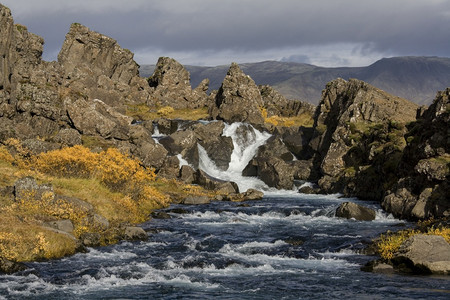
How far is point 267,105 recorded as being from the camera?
4481 inches

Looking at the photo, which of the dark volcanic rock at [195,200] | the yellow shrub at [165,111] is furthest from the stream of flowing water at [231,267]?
the yellow shrub at [165,111]

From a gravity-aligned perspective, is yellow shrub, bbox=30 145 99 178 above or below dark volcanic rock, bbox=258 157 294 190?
above

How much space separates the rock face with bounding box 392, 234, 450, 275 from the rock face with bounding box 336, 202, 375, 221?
15726mm

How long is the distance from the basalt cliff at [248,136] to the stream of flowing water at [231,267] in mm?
4939

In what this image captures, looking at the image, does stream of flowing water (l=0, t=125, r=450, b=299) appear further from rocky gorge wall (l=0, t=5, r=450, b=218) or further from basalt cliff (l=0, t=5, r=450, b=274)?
rocky gorge wall (l=0, t=5, r=450, b=218)

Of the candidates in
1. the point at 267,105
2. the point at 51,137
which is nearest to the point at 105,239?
the point at 51,137

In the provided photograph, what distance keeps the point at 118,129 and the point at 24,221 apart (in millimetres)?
43949

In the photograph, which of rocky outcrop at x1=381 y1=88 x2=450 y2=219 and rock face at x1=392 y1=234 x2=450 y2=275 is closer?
rock face at x1=392 y1=234 x2=450 y2=275

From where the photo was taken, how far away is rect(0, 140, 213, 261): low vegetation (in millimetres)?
24984

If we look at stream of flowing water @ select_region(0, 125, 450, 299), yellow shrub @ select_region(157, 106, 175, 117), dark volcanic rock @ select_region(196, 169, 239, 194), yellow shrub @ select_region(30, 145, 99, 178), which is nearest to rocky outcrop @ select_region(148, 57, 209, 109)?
yellow shrub @ select_region(157, 106, 175, 117)

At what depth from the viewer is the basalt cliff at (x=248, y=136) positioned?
1585 inches

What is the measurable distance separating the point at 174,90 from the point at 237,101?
30465 mm

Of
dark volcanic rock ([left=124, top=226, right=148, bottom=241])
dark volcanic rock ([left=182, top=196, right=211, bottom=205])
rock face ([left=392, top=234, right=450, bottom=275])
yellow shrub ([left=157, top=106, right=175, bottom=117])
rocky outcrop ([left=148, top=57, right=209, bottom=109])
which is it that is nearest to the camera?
rock face ([left=392, top=234, right=450, bottom=275])

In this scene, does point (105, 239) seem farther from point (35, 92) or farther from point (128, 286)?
point (35, 92)
